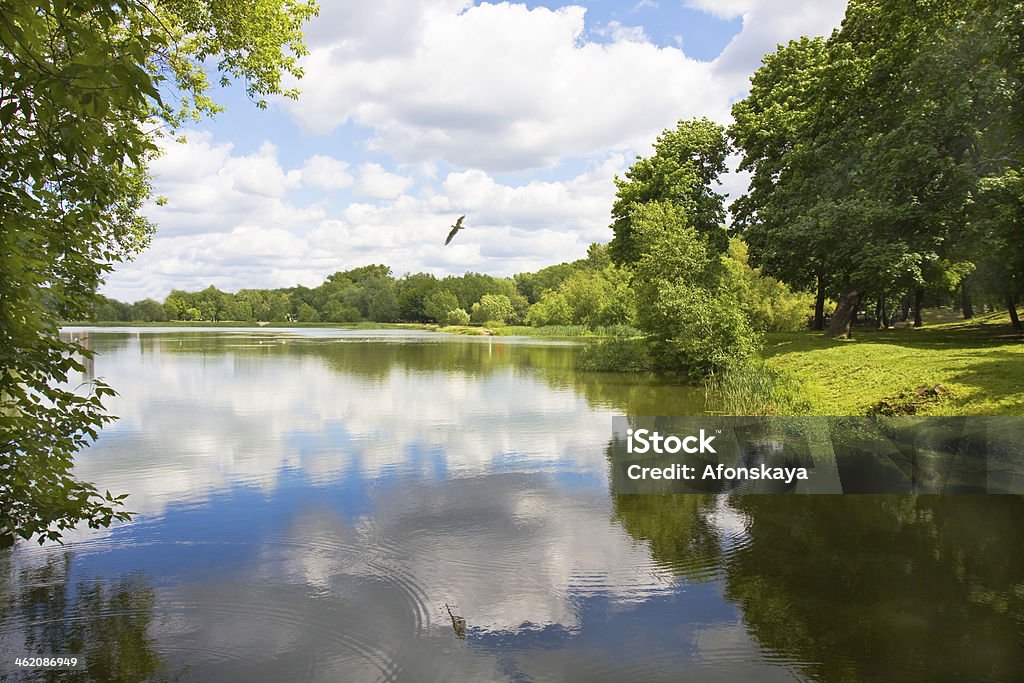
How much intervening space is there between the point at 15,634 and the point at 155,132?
14.2 m

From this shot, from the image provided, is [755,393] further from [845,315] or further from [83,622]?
[83,622]

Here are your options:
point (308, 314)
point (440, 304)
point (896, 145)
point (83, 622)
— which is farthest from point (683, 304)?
point (308, 314)

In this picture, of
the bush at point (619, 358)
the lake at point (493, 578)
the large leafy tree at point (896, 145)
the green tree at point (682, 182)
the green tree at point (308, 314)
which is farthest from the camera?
the green tree at point (308, 314)

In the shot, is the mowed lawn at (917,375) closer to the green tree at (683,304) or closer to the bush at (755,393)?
the bush at (755,393)

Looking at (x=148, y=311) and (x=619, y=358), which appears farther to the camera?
(x=148, y=311)

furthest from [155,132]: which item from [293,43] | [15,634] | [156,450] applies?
[15,634]

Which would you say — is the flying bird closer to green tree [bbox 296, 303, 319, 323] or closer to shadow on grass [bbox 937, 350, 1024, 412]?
shadow on grass [bbox 937, 350, 1024, 412]

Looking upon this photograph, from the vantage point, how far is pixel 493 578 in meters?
8.13

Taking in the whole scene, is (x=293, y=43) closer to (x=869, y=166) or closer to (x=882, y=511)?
(x=882, y=511)

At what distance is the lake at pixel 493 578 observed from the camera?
627cm

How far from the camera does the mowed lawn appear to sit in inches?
556

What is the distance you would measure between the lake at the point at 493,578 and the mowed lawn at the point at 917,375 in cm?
349

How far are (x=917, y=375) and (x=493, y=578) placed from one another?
566 inches

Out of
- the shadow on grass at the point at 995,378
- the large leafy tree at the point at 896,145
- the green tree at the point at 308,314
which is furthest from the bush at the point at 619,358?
the green tree at the point at 308,314
